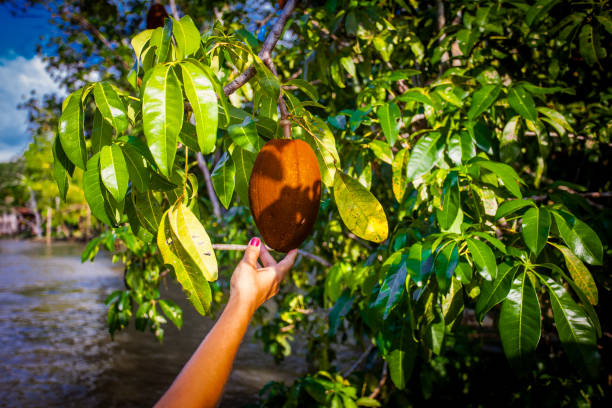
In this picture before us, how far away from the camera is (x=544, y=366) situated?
8.59 feet

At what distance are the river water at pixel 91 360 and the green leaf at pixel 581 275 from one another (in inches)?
131

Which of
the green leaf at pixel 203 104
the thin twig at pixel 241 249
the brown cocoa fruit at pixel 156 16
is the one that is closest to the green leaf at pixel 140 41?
the green leaf at pixel 203 104

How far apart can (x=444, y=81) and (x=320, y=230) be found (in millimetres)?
1090

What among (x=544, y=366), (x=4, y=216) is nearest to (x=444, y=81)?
(x=544, y=366)

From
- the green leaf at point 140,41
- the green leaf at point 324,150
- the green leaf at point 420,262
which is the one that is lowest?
the green leaf at point 420,262

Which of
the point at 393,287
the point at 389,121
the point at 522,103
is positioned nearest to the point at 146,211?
the point at 393,287

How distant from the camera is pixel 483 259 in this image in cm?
87

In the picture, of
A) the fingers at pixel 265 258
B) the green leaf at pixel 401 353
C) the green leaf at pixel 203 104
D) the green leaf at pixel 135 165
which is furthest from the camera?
the green leaf at pixel 401 353

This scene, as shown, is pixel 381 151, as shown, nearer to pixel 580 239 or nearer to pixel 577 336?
pixel 580 239

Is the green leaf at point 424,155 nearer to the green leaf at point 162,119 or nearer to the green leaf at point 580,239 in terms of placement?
the green leaf at point 580,239

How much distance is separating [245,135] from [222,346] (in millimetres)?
398

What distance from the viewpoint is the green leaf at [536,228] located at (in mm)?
894

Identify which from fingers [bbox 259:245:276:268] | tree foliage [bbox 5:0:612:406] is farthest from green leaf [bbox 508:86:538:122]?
fingers [bbox 259:245:276:268]

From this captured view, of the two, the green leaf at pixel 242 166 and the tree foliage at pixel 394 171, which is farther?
the green leaf at pixel 242 166
